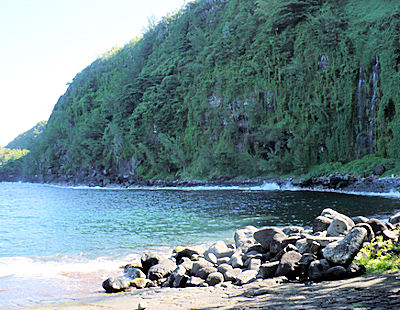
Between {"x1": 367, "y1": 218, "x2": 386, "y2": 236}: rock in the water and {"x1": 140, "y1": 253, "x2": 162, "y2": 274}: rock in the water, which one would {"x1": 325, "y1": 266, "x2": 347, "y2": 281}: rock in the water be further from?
{"x1": 140, "y1": 253, "x2": 162, "y2": 274}: rock in the water

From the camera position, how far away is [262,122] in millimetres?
47000

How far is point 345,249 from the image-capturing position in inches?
251

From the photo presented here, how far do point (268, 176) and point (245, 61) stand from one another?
61.6 feet

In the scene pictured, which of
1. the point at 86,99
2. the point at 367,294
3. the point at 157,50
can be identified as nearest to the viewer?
the point at 367,294

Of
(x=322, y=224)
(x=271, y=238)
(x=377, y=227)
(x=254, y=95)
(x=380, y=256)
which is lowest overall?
(x=271, y=238)

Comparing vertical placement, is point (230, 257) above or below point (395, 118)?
below

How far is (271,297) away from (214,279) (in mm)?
2578

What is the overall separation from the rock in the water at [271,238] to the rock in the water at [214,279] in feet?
6.18

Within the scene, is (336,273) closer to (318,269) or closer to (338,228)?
(318,269)

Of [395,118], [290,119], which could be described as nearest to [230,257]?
[395,118]

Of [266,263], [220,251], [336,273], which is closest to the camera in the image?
[336,273]

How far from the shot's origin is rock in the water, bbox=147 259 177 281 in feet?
28.5

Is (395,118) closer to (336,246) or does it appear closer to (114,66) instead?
(336,246)

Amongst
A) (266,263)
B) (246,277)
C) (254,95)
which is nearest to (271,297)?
(246,277)
